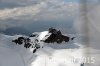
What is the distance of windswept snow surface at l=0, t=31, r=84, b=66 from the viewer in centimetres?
1283

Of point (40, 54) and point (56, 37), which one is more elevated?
point (56, 37)

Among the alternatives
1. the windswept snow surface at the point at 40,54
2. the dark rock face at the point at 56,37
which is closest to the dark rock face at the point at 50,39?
the dark rock face at the point at 56,37

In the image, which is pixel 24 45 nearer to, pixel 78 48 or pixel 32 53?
pixel 32 53

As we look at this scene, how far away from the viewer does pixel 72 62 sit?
1279cm

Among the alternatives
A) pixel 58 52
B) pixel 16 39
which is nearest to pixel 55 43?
pixel 58 52

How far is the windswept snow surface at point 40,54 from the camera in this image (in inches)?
505

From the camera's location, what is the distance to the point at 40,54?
13852 mm

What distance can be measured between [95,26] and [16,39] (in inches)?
274

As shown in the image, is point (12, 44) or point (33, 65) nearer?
point (33, 65)

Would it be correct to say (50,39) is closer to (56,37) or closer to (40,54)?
(56,37)

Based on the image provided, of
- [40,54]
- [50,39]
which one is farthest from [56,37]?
[40,54]

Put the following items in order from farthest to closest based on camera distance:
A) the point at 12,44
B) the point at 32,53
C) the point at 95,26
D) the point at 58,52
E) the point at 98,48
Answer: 1. the point at 12,44
2. the point at 32,53
3. the point at 58,52
4. the point at 98,48
5. the point at 95,26

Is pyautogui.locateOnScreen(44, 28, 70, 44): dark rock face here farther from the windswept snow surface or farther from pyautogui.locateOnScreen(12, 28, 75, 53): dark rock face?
the windswept snow surface

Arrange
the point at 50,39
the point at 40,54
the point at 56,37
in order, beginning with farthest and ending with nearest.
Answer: the point at 50,39, the point at 40,54, the point at 56,37
